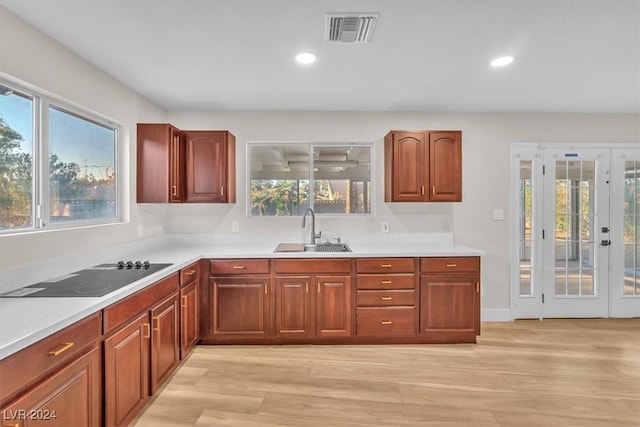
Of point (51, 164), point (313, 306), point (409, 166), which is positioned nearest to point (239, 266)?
point (313, 306)

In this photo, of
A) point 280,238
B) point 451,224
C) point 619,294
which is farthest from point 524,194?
point 280,238

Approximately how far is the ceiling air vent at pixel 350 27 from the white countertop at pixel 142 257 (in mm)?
1763

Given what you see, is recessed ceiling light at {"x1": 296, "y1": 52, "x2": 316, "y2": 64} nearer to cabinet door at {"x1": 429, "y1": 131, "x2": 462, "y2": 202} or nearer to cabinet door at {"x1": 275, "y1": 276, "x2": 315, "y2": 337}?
cabinet door at {"x1": 429, "y1": 131, "x2": 462, "y2": 202}

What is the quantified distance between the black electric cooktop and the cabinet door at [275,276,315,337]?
1056 millimetres

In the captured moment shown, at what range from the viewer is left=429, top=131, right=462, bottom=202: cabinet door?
3.36 metres

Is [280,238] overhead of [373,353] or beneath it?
overhead

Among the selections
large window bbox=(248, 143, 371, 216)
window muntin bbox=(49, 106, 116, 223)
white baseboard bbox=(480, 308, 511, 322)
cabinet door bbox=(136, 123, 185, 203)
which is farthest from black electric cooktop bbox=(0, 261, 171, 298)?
white baseboard bbox=(480, 308, 511, 322)

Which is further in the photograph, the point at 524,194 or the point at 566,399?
the point at 524,194

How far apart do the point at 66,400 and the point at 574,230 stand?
4.73 meters

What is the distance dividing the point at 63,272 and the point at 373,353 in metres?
2.46

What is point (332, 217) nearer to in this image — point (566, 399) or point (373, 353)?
point (373, 353)

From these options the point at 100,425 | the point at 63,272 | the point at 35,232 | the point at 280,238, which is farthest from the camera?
the point at 280,238

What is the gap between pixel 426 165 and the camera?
11.1 feet

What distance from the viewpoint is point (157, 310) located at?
222 cm
